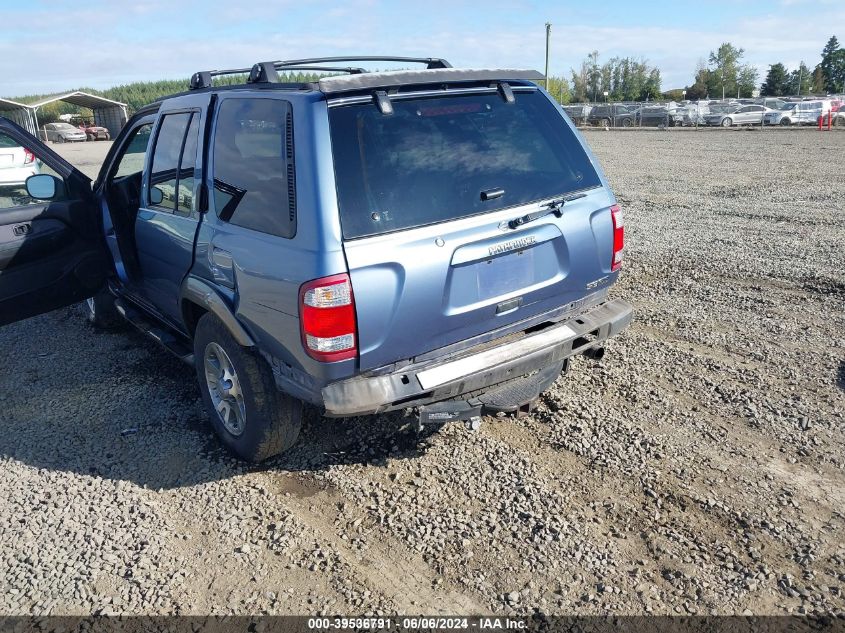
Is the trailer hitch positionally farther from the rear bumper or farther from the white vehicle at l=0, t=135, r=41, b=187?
the white vehicle at l=0, t=135, r=41, b=187

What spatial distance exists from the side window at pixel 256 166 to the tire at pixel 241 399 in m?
0.71

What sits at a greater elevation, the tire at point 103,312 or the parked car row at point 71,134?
the parked car row at point 71,134

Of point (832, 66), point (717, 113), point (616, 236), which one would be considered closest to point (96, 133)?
point (717, 113)

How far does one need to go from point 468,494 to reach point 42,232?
149 inches

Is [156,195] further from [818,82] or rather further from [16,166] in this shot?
[818,82]

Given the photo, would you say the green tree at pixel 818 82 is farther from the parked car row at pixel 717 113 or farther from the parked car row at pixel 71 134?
the parked car row at pixel 71 134

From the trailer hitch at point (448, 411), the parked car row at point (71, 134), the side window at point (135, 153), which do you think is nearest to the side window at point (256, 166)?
the trailer hitch at point (448, 411)

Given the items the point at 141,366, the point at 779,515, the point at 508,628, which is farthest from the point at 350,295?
the point at 141,366

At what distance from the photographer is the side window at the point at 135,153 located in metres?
4.99

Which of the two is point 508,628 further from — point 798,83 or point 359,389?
point 798,83

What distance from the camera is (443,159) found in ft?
11.1

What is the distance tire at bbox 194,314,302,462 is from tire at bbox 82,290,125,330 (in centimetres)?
254

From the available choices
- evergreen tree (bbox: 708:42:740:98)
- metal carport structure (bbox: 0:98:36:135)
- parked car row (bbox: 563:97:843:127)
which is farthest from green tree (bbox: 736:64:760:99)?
metal carport structure (bbox: 0:98:36:135)

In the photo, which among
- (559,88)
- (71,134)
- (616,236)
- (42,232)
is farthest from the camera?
(559,88)
